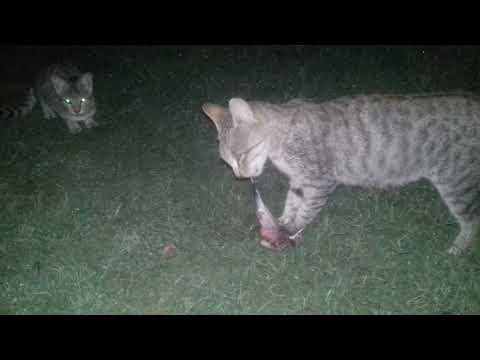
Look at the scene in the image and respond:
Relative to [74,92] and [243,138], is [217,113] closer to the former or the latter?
[243,138]

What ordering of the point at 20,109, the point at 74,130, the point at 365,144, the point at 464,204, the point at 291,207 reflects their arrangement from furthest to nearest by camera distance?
the point at 20,109 < the point at 74,130 < the point at 291,207 < the point at 365,144 < the point at 464,204

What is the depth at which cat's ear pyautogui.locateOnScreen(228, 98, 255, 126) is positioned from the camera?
10.8 ft

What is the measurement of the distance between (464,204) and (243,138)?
5.80 ft

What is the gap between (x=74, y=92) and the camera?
501cm

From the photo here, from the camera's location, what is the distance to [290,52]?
6336mm

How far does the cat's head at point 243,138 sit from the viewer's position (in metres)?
3.39

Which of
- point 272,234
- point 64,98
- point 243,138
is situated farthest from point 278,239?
point 64,98

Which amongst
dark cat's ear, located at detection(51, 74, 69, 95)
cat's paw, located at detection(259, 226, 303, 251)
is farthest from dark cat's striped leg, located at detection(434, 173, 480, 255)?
dark cat's ear, located at detection(51, 74, 69, 95)

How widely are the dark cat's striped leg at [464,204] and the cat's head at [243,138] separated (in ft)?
4.66

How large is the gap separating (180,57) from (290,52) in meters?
1.52

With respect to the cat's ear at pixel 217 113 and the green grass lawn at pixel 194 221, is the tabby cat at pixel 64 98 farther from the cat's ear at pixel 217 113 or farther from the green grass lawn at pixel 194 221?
the cat's ear at pixel 217 113

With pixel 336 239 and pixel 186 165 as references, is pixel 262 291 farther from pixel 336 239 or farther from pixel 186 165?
pixel 186 165

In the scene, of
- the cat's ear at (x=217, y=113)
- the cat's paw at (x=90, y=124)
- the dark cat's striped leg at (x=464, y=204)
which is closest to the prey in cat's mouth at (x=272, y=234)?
the cat's ear at (x=217, y=113)

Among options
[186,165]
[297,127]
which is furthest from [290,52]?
[297,127]
